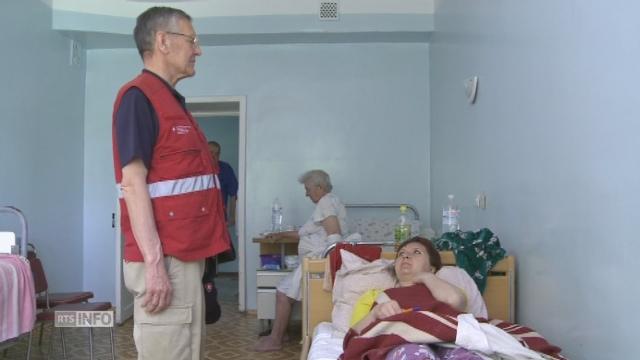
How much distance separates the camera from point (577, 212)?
6.89 ft

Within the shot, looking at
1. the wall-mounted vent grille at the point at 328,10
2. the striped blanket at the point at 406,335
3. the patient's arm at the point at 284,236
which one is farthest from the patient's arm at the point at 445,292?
the wall-mounted vent grille at the point at 328,10

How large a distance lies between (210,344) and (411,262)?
2.18 meters

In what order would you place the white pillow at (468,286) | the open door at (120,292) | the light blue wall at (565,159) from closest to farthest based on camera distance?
1. the light blue wall at (565,159)
2. the white pillow at (468,286)
3. the open door at (120,292)

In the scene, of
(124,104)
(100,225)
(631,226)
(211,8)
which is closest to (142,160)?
(124,104)

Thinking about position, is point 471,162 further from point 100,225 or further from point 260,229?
point 100,225

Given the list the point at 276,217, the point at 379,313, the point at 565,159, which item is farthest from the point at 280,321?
the point at 565,159

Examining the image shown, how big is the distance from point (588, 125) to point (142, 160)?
1.50m

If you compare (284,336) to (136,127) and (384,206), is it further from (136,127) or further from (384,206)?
(136,127)

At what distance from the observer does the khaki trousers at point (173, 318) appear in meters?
1.53

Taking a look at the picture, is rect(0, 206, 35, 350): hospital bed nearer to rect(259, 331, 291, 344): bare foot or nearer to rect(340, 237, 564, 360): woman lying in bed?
rect(340, 237, 564, 360): woman lying in bed

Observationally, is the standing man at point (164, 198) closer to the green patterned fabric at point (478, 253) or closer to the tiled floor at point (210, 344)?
the green patterned fabric at point (478, 253)

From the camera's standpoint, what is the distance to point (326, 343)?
246 cm

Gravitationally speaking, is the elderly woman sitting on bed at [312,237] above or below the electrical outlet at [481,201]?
below

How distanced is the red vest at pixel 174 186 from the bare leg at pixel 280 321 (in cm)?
268
